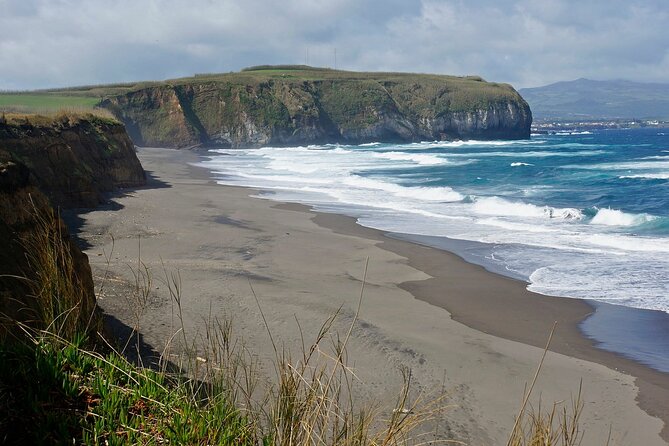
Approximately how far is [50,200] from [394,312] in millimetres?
10514

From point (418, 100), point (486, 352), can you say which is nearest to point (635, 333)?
point (486, 352)

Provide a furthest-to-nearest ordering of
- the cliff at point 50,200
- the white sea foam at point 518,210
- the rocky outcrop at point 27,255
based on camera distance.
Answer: the white sea foam at point 518,210
the rocky outcrop at point 27,255
the cliff at point 50,200

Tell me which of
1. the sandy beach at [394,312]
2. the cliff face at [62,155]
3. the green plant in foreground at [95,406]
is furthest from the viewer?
the cliff face at [62,155]

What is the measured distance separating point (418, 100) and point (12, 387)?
107785 mm

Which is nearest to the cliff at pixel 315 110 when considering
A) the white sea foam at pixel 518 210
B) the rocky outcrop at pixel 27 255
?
the white sea foam at pixel 518 210

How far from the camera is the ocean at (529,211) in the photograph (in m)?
13.8

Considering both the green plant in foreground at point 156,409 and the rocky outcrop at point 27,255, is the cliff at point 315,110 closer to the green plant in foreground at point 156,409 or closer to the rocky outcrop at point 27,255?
the rocky outcrop at point 27,255

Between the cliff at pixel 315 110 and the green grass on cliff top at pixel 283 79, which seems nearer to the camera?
the cliff at pixel 315 110

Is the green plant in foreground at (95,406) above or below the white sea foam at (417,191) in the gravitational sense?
Answer: above

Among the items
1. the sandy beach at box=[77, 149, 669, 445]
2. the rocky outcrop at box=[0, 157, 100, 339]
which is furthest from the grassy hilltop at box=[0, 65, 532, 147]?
the rocky outcrop at box=[0, 157, 100, 339]

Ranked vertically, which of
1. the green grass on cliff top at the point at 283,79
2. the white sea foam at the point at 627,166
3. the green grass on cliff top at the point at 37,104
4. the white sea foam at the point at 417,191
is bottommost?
the white sea foam at the point at 417,191

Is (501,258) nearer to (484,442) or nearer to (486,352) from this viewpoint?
(486,352)

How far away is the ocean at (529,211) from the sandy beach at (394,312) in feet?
4.32

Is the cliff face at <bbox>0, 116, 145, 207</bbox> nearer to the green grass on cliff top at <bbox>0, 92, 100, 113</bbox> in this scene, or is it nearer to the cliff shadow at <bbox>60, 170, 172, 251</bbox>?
the cliff shadow at <bbox>60, 170, 172, 251</bbox>
